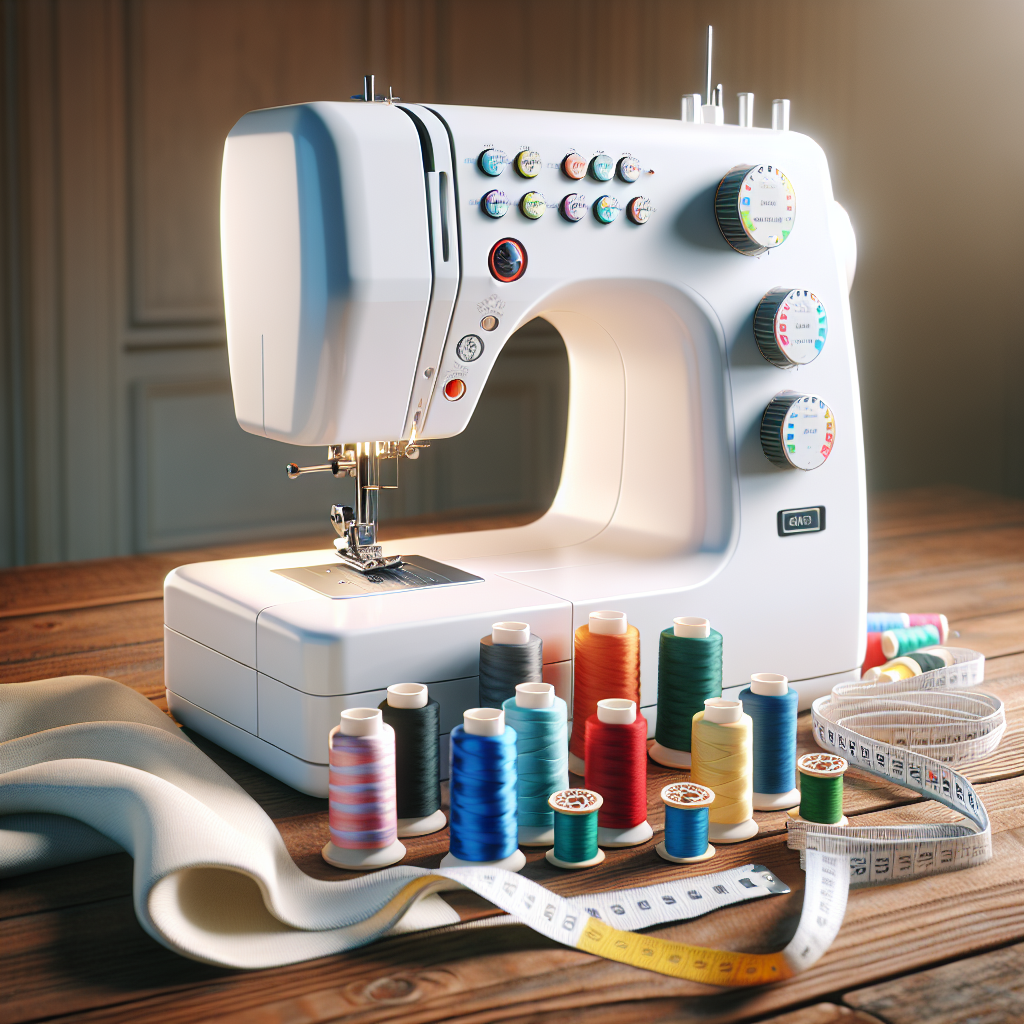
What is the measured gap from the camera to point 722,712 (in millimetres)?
1185

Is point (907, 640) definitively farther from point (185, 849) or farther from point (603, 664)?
point (185, 849)

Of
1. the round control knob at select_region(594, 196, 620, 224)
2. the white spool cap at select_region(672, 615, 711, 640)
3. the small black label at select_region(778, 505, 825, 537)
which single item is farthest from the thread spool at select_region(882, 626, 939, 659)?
the round control knob at select_region(594, 196, 620, 224)

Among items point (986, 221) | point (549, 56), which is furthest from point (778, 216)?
point (986, 221)

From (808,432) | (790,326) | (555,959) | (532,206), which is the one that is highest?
(532,206)

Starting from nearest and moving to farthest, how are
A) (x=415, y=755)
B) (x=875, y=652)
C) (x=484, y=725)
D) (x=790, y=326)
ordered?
(x=484, y=725) → (x=415, y=755) → (x=790, y=326) → (x=875, y=652)

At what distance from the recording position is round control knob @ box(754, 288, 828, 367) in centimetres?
153

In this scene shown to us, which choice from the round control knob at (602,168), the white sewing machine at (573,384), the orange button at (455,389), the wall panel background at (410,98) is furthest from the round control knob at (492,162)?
the wall panel background at (410,98)

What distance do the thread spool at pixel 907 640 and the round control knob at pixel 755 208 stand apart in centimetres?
59

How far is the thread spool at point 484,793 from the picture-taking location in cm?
107

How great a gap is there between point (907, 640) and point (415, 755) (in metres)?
0.87

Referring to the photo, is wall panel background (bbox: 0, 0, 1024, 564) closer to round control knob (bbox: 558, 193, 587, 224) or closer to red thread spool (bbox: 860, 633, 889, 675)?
red thread spool (bbox: 860, 633, 889, 675)

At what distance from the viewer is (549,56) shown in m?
3.91

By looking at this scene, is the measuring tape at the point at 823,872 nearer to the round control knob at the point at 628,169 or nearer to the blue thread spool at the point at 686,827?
the blue thread spool at the point at 686,827

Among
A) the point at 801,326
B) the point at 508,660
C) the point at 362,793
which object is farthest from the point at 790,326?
the point at 362,793
